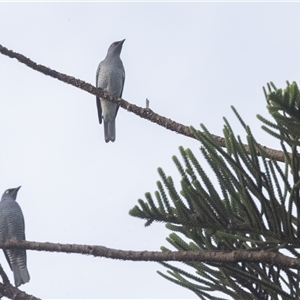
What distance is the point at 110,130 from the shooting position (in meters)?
11.1

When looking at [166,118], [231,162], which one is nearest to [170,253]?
[231,162]

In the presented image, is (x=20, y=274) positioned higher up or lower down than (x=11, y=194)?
lower down

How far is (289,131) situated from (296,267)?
0.71 meters

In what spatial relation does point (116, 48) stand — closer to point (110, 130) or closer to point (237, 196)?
point (110, 130)

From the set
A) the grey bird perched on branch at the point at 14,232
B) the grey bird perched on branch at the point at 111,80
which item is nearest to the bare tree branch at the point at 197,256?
the grey bird perched on branch at the point at 14,232

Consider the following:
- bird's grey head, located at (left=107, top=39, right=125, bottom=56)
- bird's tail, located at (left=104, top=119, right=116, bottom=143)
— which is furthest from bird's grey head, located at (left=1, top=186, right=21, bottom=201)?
bird's grey head, located at (left=107, top=39, right=125, bottom=56)

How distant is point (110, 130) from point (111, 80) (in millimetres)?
816

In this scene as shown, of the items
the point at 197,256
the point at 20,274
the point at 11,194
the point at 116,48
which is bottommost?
the point at 197,256

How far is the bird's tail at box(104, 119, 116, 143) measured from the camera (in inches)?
434

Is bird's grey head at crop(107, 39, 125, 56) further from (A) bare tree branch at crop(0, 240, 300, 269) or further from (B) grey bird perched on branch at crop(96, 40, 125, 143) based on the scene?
(A) bare tree branch at crop(0, 240, 300, 269)

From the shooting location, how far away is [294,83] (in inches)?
136

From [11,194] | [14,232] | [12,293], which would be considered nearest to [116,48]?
[11,194]

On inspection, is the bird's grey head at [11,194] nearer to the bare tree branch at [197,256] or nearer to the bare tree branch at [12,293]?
the bare tree branch at [12,293]

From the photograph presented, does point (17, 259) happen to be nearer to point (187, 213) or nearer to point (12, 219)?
point (12, 219)
